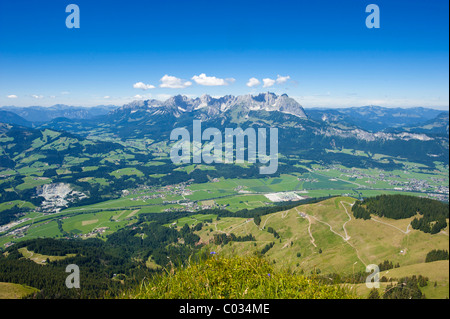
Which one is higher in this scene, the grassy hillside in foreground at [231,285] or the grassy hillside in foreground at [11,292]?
the grassy hillside in foreground at [231,285]

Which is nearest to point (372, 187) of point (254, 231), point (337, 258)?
point (254, 231)

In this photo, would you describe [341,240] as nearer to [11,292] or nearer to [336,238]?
[336,238]

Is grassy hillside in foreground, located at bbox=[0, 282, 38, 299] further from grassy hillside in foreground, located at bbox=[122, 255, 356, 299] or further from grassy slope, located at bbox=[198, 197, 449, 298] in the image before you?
grassy hillside in foreground, located at bbox=[122, 255, 356, 299]

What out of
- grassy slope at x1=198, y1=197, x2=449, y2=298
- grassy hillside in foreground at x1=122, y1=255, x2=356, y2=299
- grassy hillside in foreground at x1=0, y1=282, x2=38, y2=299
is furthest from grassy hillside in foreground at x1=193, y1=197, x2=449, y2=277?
grassy hillside in foreground at x1=122, y1=255, x2=356, y2=299

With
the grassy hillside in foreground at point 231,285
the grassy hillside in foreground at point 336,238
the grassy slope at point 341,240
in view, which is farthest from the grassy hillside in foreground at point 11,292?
the grassy hillside in foreground at point 231,285

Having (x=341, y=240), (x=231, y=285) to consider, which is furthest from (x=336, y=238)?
(x=231, y=285)

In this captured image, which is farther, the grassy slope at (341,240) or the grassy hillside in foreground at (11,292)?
the grassy slope at (341,240)

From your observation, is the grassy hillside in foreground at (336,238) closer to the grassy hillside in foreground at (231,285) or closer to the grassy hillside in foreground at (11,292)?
the grassy hillside in foreground at (11,292)

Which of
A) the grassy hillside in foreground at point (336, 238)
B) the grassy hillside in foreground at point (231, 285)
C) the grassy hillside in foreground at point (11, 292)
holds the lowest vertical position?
the grassy hillside in foreground at point (336, 238)

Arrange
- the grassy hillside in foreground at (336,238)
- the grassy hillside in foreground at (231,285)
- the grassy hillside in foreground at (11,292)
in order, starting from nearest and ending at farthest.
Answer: the grassy hillside in foreground at (231,285)
the grassy hillside in foreground at (11,292)
the grassy hillside in foreground at (336,238)
